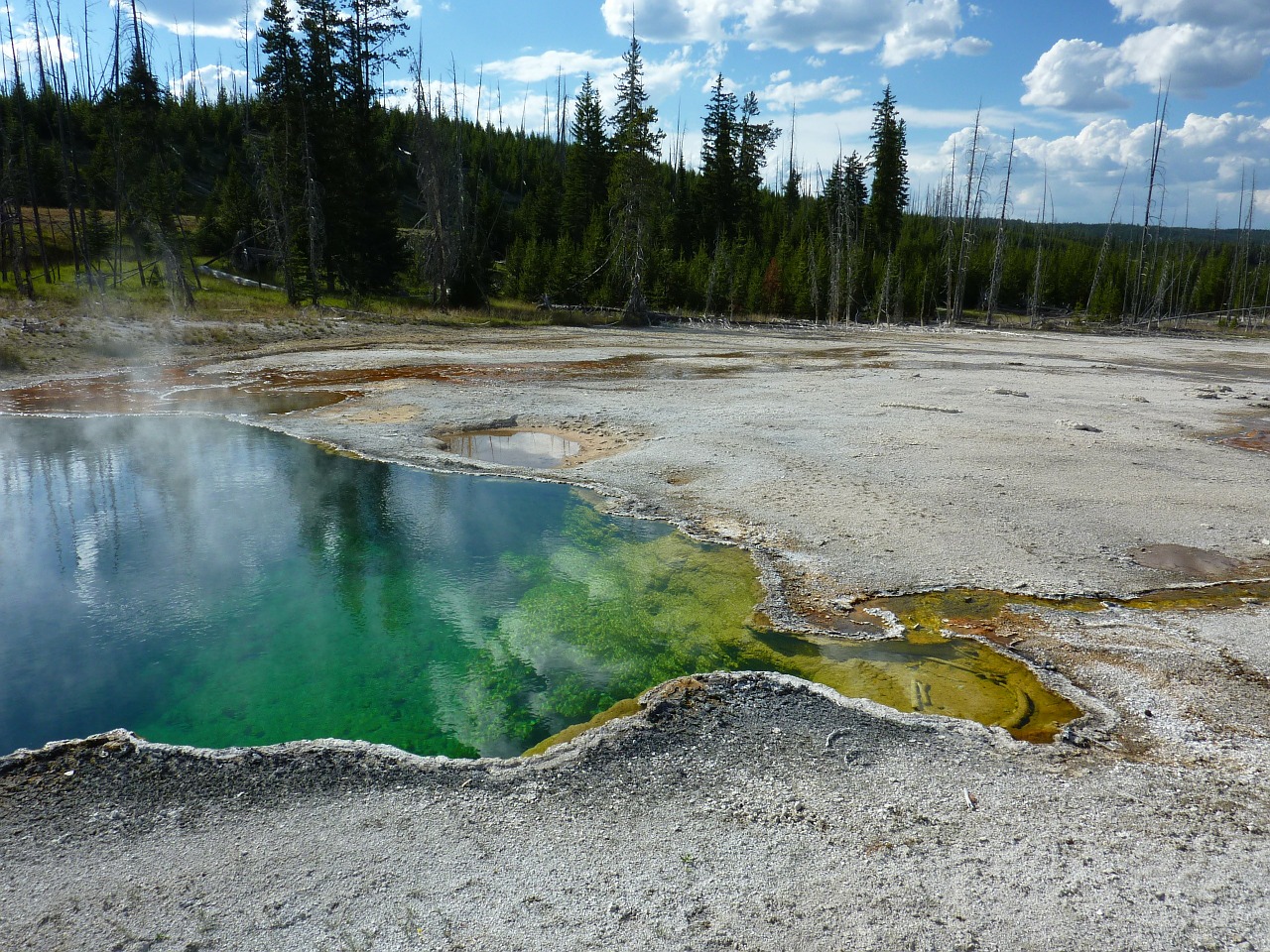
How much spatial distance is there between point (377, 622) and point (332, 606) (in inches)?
21.1

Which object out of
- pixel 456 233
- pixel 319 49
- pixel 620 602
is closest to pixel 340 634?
pixel 620 602

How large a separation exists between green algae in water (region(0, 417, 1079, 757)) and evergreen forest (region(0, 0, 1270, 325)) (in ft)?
A: 63.4

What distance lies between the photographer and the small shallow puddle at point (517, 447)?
1052cm

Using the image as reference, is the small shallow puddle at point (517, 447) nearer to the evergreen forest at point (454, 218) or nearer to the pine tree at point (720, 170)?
the evergreen forest at point (454, 218)

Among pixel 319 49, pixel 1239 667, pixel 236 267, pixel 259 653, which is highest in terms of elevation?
pixel 319 49

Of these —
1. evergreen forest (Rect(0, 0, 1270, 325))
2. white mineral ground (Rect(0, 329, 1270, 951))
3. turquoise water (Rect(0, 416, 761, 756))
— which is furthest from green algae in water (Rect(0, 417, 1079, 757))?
evergreen forest (Rect(0, 0, 1270, 325))

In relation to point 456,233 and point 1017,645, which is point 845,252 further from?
point 1017,645

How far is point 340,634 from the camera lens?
233 inches

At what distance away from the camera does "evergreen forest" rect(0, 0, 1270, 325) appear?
29.9m

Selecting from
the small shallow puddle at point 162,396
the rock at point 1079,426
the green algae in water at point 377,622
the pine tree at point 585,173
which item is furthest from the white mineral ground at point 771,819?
the pine tree at point 585,173

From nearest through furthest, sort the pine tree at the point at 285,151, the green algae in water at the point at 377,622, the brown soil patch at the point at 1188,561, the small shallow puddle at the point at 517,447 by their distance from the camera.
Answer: the green algae in water at the point at 377,622
the brown soil patch at the point at 1188,561
the small shallow puddle at the point at 517,447
the pine tree at the point at 285,151

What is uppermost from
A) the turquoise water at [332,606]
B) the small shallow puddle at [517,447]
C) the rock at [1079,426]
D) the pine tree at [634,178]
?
the pine tree at [634,178]

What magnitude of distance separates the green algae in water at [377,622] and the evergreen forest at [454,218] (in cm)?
1932

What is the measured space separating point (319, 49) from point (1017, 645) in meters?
34.8
